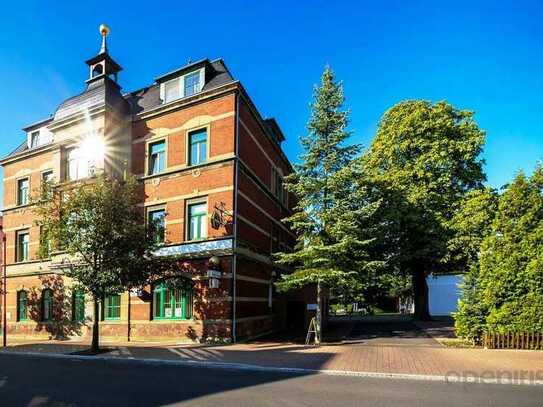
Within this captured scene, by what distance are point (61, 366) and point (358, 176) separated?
44.4ft

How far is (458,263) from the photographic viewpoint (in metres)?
26.6

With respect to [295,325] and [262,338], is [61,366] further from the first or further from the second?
[295,325]

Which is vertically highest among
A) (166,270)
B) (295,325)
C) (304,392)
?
(166,270)

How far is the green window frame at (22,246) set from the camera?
26250 mm

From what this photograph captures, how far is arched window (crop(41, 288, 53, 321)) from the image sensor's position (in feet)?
77.7

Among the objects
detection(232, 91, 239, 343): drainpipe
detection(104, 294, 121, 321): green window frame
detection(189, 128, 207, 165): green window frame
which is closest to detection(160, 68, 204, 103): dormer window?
detection(189, 128, 207, 165): green window frame

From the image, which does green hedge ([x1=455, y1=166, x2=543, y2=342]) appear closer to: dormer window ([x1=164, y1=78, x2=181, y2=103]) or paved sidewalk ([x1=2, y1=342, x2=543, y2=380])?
paved sidewalk ([x1=2, y1=342, x2=543, y2=380])

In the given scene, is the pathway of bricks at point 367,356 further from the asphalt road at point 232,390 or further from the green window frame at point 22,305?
the green window frame at point 22,305

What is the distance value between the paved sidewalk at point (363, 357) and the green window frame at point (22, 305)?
30.4 feet

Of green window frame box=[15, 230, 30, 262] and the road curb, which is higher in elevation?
green window frame box=[15, 230, 30, 262]

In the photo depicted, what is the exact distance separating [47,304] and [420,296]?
24.8 m

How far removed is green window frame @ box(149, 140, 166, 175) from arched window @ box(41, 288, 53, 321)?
33.3 ft

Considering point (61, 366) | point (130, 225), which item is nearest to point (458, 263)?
point (130, 225)

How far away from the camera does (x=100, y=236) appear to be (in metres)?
15.7
